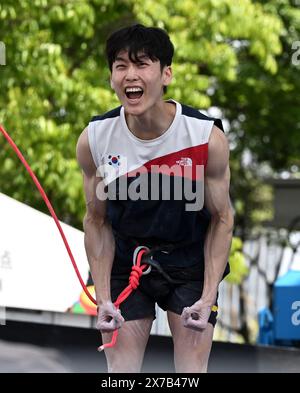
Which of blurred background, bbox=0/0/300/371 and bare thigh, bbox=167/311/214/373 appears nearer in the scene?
bare thigh, bbox=167/311/214/373

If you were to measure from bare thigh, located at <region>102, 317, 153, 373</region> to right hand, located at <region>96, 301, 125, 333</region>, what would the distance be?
0.15 feet

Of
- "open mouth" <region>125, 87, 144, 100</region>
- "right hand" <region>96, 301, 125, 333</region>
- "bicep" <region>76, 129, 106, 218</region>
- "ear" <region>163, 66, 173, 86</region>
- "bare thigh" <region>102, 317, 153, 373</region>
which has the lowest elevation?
"bare thigh" <region>102, 317, 153, 373</region>

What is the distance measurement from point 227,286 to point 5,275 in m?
6.70

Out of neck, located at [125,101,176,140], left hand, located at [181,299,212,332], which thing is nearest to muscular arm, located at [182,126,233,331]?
left hand, located at [181,299,212,332]

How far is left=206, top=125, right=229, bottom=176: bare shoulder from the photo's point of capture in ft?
8.54

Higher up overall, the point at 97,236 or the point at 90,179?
the point at 90,179

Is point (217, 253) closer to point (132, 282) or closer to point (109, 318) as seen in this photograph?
point (132, 282)

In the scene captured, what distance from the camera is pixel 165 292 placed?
109 inches

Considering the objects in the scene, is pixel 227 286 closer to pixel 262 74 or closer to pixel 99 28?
pixel 262 74

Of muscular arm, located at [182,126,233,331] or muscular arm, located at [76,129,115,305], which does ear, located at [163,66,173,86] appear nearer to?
muscular arm, located at [182,126,233,331]

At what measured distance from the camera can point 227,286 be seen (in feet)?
35.2

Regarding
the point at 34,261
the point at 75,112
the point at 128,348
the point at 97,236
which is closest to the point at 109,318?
the point at 128,348

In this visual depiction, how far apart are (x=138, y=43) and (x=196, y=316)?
78 cm
